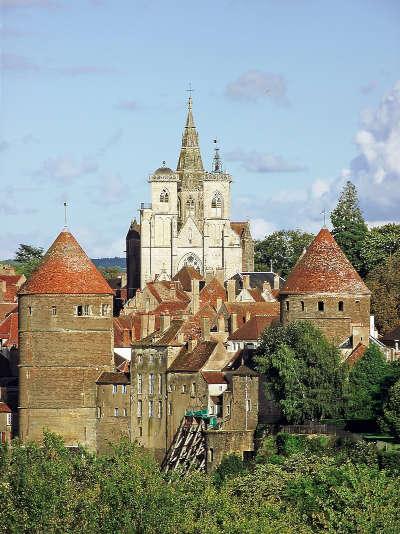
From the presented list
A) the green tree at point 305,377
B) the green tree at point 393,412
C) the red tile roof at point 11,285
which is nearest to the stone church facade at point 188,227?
the red tile roof at point 11,285

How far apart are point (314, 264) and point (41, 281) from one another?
11.7m

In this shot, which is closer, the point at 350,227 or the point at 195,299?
the point at 195,299

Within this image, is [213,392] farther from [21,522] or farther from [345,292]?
[21,522]

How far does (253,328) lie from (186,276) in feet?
114

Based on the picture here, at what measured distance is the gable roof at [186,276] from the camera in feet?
473

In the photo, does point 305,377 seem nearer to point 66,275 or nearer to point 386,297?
point 66,275

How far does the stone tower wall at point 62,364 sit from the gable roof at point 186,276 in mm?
35593

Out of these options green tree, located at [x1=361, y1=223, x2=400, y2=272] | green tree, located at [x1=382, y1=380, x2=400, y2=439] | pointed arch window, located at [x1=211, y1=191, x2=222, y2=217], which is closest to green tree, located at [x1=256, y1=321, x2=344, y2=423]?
green tree, located at [x1=382, y1=380, x2=400, y2=439]

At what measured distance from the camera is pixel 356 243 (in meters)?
140

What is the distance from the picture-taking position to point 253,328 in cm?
11206

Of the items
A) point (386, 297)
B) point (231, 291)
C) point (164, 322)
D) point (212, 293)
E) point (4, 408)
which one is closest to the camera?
point (4, 408)

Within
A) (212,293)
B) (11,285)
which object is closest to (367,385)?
(212,293)

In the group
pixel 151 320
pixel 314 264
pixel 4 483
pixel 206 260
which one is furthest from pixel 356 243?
pixel 4 483

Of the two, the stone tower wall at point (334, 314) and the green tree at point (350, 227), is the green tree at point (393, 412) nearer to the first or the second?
the stone tower wall at point (334, 314)
